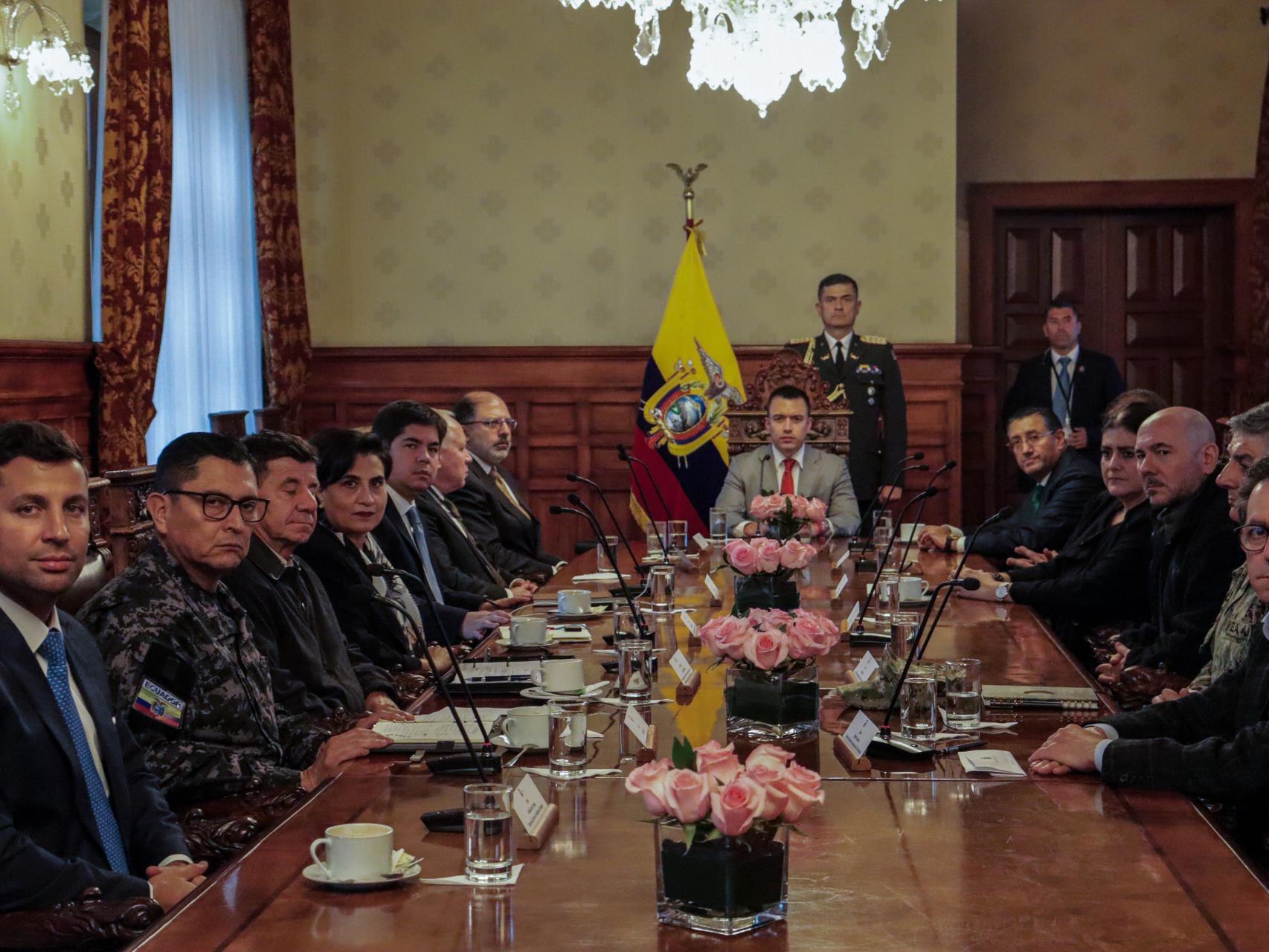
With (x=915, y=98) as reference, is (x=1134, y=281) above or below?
below

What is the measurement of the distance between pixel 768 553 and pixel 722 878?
80.9 inches

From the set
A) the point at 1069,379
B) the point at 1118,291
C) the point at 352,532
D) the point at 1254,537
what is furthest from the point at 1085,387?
the point at 1254,537

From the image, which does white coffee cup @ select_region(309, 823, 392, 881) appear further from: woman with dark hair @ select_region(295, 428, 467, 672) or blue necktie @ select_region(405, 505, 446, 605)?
blue necktie @ select_region(405, 505, 446, 605)

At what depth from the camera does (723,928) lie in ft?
5.35

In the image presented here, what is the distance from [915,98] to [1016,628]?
5242mm

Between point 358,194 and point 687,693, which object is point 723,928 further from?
point 358,194

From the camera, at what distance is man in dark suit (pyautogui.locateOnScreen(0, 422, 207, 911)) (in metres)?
2.13

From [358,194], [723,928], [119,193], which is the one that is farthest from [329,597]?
[358,194]

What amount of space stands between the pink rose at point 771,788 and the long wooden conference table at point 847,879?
0.15 meters

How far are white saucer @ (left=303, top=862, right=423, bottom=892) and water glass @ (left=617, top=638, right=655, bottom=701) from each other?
109 cm

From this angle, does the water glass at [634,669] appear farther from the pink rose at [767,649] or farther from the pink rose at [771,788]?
the pink rose at [771,788]

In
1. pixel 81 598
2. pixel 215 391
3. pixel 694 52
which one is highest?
pixel 694 52

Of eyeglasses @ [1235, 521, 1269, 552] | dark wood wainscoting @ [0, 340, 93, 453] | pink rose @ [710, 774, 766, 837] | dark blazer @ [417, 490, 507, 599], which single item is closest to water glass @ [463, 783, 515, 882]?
pink rose @ [710, 774, 766, 837]

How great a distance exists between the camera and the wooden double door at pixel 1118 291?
9.16 metres
